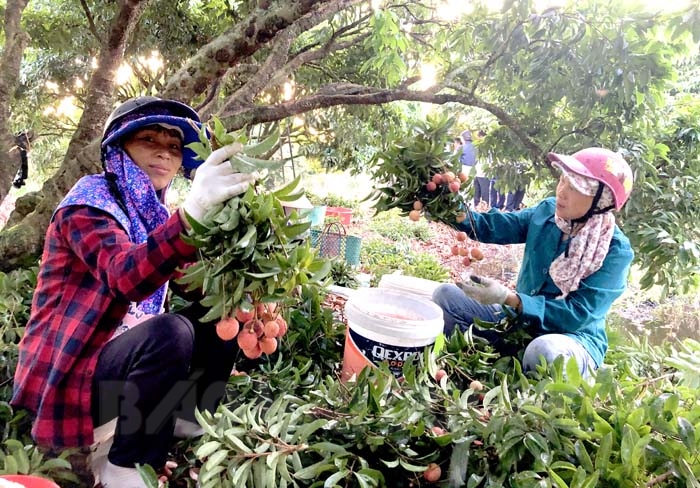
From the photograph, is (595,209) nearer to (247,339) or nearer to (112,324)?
(247,339)

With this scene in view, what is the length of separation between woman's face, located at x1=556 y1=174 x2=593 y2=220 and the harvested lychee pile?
1.17 m

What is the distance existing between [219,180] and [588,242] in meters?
1.34

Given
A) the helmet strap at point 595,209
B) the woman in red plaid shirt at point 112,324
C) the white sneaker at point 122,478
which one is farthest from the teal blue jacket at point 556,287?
the white sneaker at point 122,478

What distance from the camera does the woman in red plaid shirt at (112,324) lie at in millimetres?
1062

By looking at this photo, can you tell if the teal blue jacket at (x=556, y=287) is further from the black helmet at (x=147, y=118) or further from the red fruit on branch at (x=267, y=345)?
the black helmet at (x=147, y=118)

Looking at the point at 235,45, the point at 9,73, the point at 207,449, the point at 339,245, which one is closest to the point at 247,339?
the point at 207,449

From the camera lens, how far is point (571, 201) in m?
1.65

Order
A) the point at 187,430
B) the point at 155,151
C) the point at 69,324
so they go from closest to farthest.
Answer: the point at 69,324 → the point at 155,151 → the point at 187,430

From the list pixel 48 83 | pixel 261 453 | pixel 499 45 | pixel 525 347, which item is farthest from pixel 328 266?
pixel 48 83

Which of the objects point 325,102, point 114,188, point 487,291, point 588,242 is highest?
point 325,102

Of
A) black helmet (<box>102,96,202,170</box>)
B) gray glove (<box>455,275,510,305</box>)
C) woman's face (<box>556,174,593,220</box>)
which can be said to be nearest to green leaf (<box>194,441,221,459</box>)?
black helmet (<box>102,96,202,170</box>)

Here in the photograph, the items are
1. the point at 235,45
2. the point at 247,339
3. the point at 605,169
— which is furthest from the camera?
the point at 235,45

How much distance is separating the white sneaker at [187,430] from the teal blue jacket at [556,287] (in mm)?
1173

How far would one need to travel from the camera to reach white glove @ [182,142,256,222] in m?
0.91
